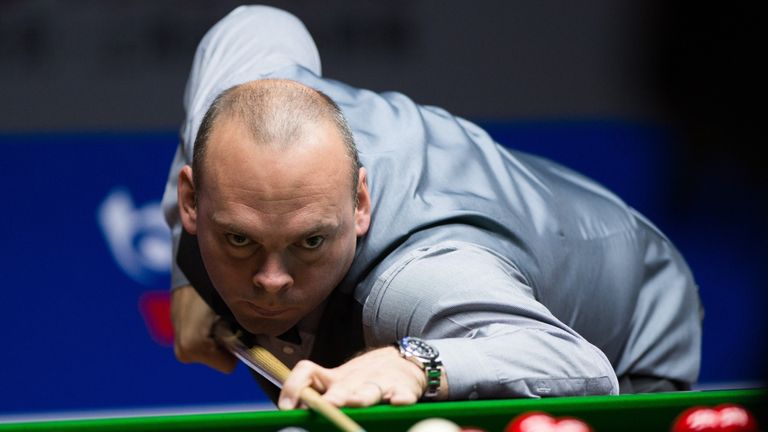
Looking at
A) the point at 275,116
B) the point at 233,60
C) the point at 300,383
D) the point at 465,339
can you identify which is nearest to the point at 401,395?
the point at 300,383

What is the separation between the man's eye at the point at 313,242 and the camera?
2129 mm

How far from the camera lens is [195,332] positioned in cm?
278

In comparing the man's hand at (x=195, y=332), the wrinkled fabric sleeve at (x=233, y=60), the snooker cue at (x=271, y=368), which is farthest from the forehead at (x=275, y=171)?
the man's hand at (x=195, y=332)

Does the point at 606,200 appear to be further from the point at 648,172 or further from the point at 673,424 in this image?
the point at 648,172

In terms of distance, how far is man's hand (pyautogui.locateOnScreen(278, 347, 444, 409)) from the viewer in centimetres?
169

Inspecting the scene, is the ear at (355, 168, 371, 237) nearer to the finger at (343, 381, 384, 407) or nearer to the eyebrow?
the eyebrow

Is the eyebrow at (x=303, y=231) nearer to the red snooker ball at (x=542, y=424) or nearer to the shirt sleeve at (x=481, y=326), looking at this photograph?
the shirt sleeve at (x=481, y=326)

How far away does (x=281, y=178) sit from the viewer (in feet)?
6.79

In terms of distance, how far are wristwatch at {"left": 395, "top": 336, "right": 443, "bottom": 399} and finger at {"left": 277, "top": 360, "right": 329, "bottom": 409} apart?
160 millimetres

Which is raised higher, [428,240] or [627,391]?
[428,240]

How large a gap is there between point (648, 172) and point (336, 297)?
8.28ft

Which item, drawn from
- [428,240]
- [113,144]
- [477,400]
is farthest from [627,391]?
[113,144]

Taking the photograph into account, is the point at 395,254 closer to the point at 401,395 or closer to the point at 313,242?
the point at 313,242

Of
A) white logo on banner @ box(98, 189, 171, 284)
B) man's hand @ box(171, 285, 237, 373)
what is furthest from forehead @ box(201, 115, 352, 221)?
white logo on banner @ box(98, 189, 171, 284)
